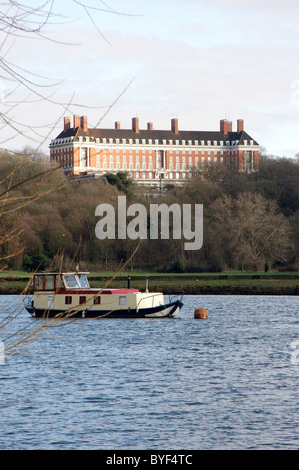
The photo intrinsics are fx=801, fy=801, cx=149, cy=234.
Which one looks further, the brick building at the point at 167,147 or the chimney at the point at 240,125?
the chimney at the point at 240,125

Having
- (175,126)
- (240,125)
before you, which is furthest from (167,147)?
(240,125)

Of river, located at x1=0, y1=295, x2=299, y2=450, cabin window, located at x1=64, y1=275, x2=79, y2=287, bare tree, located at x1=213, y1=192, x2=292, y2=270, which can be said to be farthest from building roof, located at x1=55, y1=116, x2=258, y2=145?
river, located at x1=0, y1=295, x2=299, y2=450

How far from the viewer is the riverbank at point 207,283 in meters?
54.7

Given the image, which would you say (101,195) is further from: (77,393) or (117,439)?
(117,439)

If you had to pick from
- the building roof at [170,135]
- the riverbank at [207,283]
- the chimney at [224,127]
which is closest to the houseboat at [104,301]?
the riverbank at [207,283]

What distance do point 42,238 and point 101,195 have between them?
34.5ft

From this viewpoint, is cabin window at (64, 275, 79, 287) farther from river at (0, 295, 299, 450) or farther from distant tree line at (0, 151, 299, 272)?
distant tree line at (0, 151, 299, 272)

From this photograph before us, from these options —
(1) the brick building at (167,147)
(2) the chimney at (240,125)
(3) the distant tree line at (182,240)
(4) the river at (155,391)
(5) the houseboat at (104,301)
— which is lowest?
(4) the river at (155,391)

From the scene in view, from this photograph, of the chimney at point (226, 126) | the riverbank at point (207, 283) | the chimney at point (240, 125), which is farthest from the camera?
the chimney at point (226, 126)

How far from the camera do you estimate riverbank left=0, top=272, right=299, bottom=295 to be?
5472 cm

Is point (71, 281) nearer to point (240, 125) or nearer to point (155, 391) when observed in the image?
point (155, 391)

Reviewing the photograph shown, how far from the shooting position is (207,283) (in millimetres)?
58375

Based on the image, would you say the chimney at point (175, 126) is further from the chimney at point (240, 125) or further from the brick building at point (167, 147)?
the chimney at point (240, 125)

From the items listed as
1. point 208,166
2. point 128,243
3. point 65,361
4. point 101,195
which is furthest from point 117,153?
point 65,361
